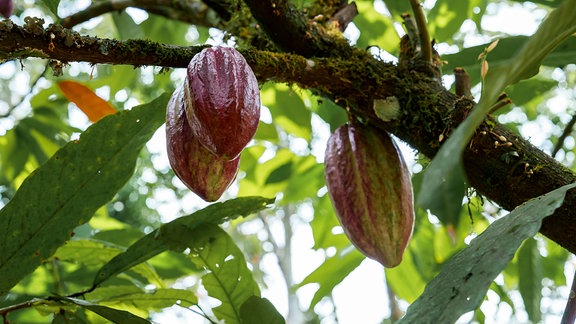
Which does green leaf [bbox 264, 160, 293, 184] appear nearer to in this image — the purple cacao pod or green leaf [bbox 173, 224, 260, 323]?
green leaf [bbox 173, 224, 260, 323]

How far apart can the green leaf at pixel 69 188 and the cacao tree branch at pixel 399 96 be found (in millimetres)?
189

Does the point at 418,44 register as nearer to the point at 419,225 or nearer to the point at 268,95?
the point at 268,95

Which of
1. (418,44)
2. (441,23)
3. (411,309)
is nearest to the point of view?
(411,309)

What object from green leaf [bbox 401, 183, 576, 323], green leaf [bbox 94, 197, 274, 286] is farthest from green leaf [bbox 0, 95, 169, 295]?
green leaf [bbox 401, 183, 576, 323]

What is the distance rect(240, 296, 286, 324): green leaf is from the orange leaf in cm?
60

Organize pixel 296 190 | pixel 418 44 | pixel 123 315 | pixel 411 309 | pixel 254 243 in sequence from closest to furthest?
1. pixel 411 309
2. pixel 123 315
3. pixel 418 44
4. pixel 296 190
5. pixel 254 243

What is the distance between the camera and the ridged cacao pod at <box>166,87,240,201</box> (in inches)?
37.7

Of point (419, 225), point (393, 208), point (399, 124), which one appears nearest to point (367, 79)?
point (399, 124)

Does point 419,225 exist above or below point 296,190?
below

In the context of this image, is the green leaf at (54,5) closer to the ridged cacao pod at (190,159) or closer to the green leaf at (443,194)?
the ridged cacao pod at (190,159)

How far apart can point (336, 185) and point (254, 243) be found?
304 inches

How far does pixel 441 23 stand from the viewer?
152 cm

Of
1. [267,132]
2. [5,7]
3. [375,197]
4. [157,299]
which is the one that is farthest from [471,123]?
[5,7]

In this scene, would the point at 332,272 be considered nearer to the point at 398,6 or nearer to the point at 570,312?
the point at 398,6
